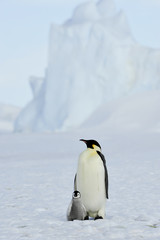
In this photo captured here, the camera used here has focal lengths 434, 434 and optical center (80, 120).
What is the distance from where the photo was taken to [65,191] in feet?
18.4

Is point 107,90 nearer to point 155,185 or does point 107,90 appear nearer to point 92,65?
point 92,65

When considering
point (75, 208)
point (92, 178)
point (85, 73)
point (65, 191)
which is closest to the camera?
point (75, 208)

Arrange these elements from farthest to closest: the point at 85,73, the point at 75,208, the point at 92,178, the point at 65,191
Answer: the point at 85,73
the point at 65,191
the point at 92,178
the point at 75,208

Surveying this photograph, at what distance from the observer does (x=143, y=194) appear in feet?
17.1

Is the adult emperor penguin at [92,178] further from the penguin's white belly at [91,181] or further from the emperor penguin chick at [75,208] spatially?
the emperor penguin chick at [75,208]

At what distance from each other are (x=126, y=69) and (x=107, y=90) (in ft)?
7.03

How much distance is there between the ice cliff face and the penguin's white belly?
23754 millimetres

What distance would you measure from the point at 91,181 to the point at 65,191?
1.58 meters

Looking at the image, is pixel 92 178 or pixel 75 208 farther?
pixel 92 178

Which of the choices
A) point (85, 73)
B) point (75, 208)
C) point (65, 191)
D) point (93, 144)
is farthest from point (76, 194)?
point (85, 73)

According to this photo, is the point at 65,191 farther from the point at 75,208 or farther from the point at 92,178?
the point at 75,208

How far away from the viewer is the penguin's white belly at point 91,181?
4.04 metres

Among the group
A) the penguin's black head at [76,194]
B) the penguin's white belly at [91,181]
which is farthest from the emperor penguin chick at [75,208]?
the penguin's white belly at [91,181]

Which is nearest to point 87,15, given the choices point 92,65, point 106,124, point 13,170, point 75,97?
point 92,65
